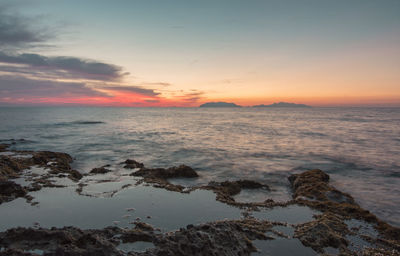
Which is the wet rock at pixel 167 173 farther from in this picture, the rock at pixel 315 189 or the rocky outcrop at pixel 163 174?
the rock at pixel 315 189

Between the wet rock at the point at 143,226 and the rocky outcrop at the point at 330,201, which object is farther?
the rocky outcrop at the point at 330,201

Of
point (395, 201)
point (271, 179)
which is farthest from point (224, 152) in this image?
point (395, 201)

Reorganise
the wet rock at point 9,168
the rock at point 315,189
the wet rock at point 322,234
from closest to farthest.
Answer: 1. the wet rock at point 322,234
2. the rock at point 315,189
3. the wet rock at point 9,168

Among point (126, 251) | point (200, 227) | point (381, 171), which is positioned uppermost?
point (200, 227)

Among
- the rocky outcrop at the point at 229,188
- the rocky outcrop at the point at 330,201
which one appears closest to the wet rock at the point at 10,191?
the rocky outcrop at the point at 229,188

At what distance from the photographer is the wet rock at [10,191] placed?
770cm

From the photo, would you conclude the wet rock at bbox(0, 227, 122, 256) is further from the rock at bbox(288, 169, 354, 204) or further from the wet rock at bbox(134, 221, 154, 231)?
the rock at bbox(288, 169, 354, 204)

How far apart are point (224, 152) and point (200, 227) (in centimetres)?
Result: 1710

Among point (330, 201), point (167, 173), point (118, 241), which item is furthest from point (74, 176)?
point (330, 201)

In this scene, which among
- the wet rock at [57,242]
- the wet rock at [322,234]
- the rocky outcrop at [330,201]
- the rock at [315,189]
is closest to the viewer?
the wet rock at [57,242]

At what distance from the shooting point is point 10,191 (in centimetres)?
799

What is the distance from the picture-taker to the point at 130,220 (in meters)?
6.48

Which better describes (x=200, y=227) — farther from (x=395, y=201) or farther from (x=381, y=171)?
(x=381, y=171)

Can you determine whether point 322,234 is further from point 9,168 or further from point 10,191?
point 9,168
